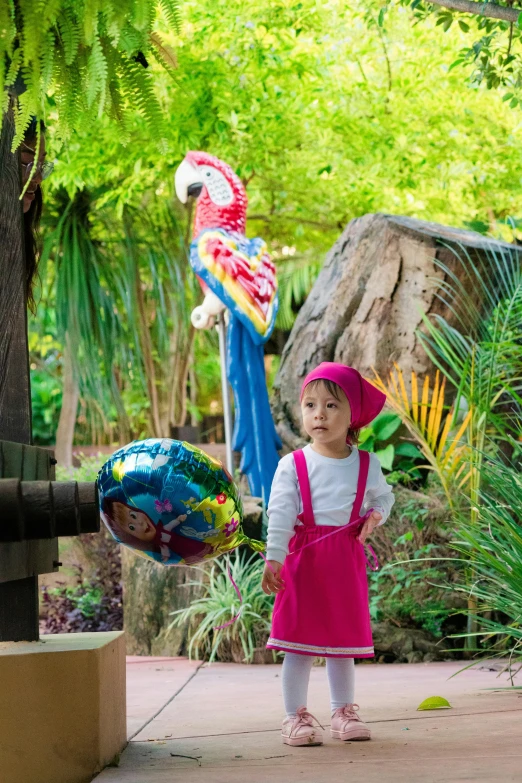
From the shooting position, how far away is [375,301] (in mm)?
6668

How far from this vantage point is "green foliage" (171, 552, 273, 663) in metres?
5.34

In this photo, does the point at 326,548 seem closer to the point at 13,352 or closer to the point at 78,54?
the point at 13,352

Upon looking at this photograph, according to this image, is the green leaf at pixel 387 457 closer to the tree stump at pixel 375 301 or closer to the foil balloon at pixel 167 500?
the tree stump at pixel 375 301

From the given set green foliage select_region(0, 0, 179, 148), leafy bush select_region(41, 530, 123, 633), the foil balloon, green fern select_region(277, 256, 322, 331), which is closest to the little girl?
the foil balloon

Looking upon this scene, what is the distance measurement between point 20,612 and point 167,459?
2.09 feet

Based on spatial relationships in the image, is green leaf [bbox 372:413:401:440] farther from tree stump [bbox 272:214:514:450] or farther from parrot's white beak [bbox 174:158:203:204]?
parrot's white beak [bbox 174:158:203:204]

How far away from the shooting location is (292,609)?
3016 mm

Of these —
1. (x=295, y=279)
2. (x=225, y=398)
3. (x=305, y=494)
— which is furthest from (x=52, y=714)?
(x=295, y=279)

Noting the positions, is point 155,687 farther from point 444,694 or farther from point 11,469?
A: point 11,469

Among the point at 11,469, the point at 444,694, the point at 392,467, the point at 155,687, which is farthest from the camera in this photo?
the point at 392,467

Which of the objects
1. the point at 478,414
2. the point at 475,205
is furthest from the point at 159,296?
the point at 478,414

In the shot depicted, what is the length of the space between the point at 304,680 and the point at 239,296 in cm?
355

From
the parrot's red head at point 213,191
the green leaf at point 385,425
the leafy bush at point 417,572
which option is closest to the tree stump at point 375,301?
the green leaf at point 385,425

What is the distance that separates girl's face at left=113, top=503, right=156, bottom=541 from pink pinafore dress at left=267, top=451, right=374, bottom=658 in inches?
25.6
